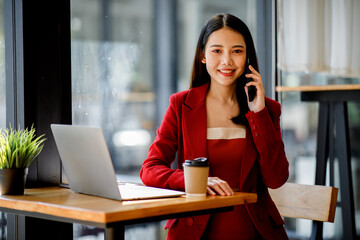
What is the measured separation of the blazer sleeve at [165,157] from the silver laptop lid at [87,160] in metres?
0.29

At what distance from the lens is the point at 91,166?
5.25 ft

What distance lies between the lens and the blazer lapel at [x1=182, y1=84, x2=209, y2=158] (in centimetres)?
200

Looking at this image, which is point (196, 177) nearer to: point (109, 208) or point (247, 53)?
point (109, 208)

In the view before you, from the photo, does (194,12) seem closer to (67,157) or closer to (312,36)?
(312,36)

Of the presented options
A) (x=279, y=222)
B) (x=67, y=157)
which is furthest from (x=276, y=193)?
(x=67, y=157)

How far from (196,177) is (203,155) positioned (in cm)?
38

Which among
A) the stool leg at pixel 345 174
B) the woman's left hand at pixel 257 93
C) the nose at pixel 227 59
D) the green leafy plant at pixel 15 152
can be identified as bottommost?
the stool leg at pixel 345 174

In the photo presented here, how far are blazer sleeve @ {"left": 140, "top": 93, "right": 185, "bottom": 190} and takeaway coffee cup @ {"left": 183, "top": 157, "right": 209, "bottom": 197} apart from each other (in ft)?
0.61

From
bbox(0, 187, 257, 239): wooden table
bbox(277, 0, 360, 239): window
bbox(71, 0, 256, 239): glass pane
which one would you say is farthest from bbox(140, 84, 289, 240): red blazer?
bbox(277, 0, 360, 239): window

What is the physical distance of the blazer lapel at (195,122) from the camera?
6.58ft

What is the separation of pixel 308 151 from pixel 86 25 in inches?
79.2

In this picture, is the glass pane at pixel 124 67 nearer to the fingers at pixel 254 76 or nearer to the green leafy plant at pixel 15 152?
the green leafy plant at pixel 15 152

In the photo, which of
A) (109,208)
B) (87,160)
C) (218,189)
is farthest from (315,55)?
(109,208)

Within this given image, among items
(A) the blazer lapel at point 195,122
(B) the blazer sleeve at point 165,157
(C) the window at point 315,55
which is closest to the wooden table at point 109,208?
(B) the blazer sleeve at point 165,157
